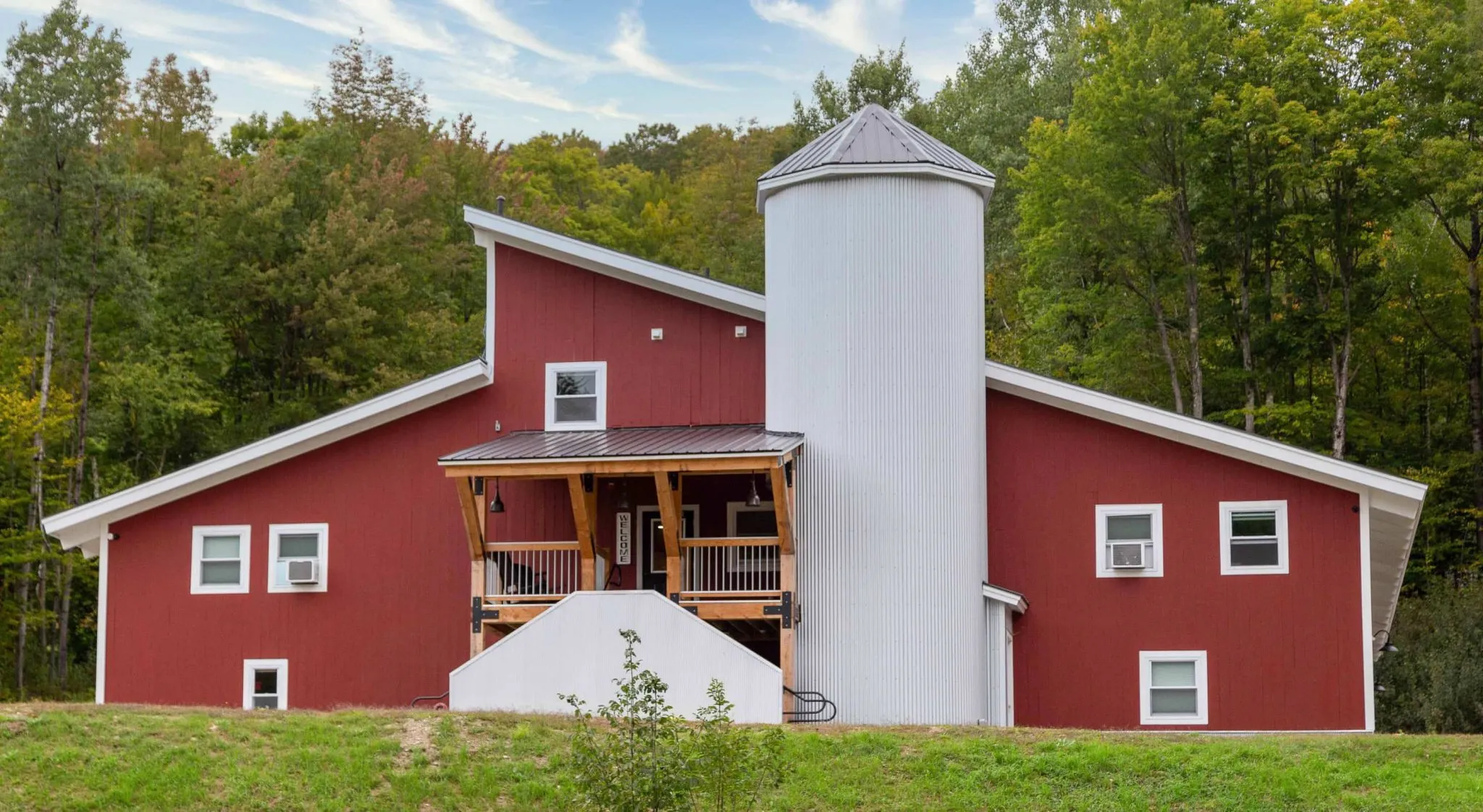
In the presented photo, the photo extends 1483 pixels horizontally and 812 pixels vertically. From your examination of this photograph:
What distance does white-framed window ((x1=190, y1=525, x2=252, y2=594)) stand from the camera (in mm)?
24781

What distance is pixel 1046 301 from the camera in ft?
135

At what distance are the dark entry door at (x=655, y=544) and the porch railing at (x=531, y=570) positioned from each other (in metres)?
1.06

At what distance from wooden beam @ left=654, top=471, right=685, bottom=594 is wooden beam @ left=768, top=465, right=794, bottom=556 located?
128 centimetres

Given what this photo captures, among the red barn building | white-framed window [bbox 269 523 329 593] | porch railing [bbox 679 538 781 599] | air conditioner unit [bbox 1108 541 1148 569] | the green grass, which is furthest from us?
white-framed window [bbox 269 523 329 593]

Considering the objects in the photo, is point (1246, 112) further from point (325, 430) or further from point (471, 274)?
point (471, 274)

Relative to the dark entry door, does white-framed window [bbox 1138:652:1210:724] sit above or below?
below

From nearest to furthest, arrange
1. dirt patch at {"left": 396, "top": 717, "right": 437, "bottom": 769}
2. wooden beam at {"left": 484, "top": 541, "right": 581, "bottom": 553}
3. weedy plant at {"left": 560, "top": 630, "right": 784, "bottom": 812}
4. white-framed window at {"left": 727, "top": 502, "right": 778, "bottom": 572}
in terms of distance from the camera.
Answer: weedy plant at {"left": 560, "top": 630, "right": 784, "bottom": 812} < dirt patch at {"left": 396, "top": 717, "right": 437, "bottom": 769} < wooden beam at {"left": 484, "top": 541, "right": 581, "bottom": 553} < white-framed window at {"left": 727, "top": 502, "right": 778, "bottom": 572}

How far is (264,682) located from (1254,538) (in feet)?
46.0

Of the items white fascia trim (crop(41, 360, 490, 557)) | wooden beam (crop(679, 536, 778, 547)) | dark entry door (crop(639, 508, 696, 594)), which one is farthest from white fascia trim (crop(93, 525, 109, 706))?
wooden beam (crop(679, 536, 778, 547))

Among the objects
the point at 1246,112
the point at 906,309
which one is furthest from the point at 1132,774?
the point at 1246,112

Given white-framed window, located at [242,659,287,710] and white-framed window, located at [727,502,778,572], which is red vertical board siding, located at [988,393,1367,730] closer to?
white-framed window, located at [727,502,778,572]

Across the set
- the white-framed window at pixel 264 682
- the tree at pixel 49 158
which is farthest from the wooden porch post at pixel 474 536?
the tree at pixel 49 158

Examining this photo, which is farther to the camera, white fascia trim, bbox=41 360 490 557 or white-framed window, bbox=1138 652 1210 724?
white fascia trim, bbox=41 360 490 557

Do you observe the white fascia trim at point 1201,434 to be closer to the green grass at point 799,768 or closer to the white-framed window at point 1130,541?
the white-framed window at point 1130,541
